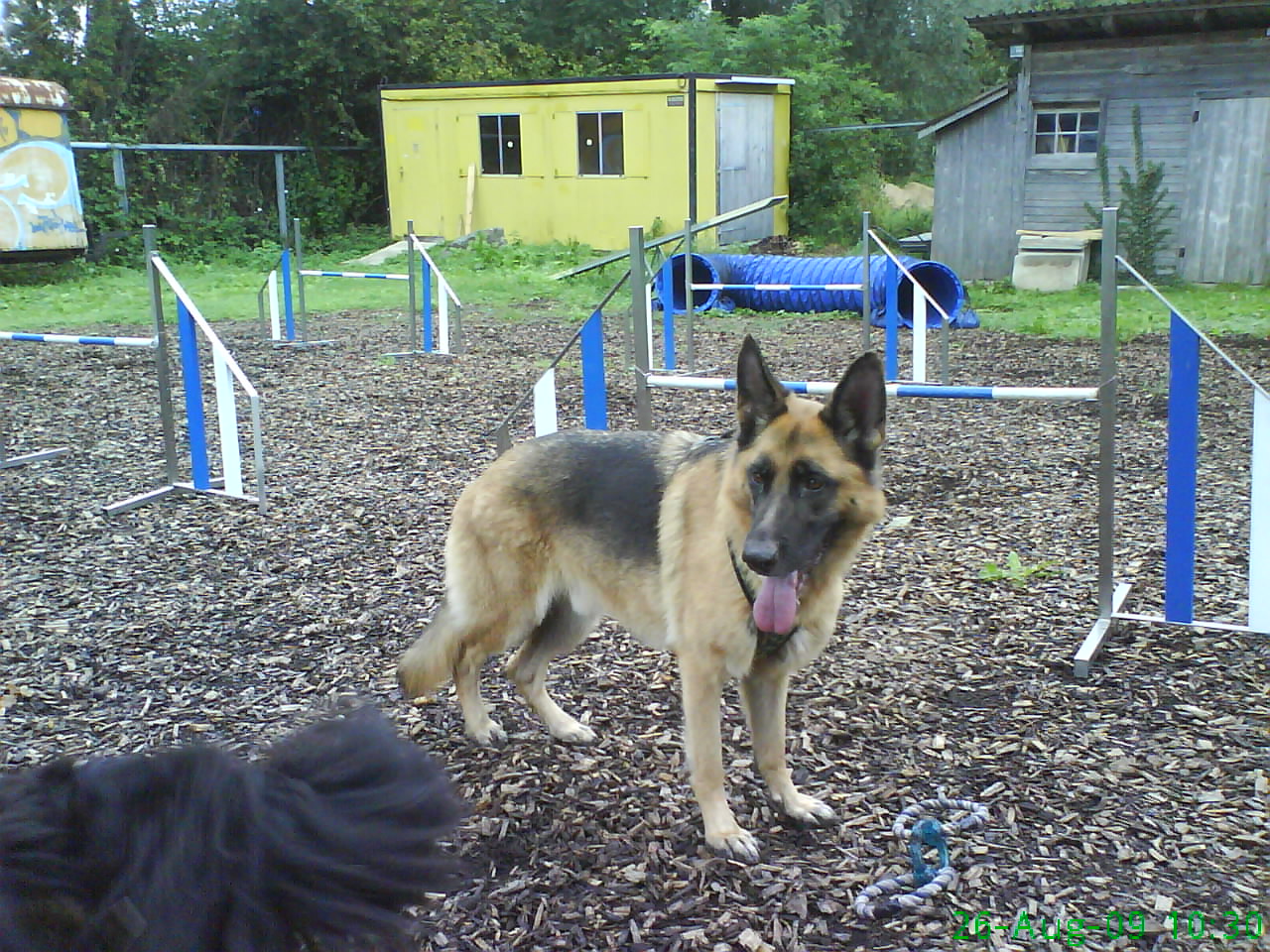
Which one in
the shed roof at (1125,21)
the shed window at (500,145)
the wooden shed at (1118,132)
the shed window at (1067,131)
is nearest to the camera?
the shed roof at (1125,21)

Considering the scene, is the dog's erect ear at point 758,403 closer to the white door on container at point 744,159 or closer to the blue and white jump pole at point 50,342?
the blue and white jump pole at point 50,342

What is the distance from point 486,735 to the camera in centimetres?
381

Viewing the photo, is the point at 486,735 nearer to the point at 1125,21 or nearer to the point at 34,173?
the point at 34,173

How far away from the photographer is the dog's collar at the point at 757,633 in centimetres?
303

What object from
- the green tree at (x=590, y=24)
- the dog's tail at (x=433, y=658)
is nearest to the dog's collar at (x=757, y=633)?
the dog's tail at (x=433, y=658)

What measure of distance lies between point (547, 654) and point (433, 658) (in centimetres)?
40

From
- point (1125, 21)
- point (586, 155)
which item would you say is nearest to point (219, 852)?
point (1125, 21)

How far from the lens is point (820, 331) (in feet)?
44.4

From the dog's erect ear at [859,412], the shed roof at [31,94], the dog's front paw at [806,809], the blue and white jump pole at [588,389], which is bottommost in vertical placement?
the dog's front paw at [806,809]

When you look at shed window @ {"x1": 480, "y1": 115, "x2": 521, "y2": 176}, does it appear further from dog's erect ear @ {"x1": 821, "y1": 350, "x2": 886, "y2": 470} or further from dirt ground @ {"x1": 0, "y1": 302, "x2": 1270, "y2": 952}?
dog's erect ear @ {"x1": 821, "y1": 350, "x2": 886, "y2": 470}

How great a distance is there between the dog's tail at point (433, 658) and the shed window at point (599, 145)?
66.9 ft

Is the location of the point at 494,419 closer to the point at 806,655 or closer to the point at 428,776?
the point at 806,655

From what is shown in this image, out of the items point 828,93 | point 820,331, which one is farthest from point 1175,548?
point 828,93

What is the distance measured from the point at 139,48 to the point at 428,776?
28.1 meters
